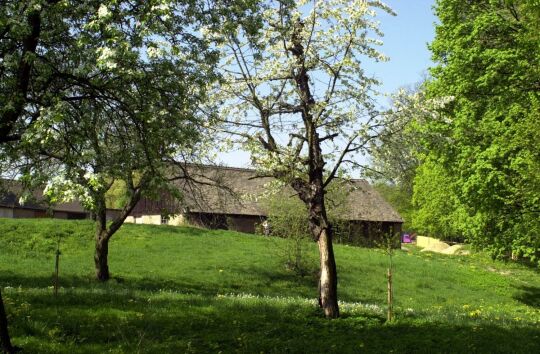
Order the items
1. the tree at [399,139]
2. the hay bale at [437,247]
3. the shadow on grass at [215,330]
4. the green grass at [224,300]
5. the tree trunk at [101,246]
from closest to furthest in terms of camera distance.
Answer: the shadow on grass at [215,330], the green grass at [224,300], the tree at [399,139], the tree trunk at [101,246], the hay bale at [437,247]

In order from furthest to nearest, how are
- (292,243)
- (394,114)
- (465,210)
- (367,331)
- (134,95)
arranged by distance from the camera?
1. (292,243)
2. (465,210)
3. (394,114)
4. (367,331)
5. (134,95)

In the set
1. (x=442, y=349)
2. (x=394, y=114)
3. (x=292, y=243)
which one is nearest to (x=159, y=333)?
(x=442, y=349)

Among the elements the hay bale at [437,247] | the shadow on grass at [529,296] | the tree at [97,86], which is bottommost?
the shadow on grass at [529,296]

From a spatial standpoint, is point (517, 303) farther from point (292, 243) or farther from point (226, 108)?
point (226, 108)

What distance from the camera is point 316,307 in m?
14.9

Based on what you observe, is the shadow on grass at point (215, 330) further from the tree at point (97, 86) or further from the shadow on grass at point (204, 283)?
the shadow on grass at point (204, 283)

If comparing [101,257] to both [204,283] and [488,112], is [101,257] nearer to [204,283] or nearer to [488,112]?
[204,283]

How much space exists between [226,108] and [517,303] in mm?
21625

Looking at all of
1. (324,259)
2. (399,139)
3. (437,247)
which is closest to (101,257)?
(324,259)

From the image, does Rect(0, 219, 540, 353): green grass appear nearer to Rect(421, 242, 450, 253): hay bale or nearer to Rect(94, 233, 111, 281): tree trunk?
Rect(94, 233, 111, 281): tree trunk

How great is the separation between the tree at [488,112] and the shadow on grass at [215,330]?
11.5m

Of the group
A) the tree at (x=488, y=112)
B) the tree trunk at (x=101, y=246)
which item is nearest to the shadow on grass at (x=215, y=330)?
the tree trunk at (x=101, y=246)

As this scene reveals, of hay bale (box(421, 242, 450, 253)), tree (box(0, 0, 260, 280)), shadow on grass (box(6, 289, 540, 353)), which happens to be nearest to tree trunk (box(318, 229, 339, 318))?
shadow on grass (box(6, 289, 540, 353))

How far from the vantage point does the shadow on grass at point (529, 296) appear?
29.0 metres
